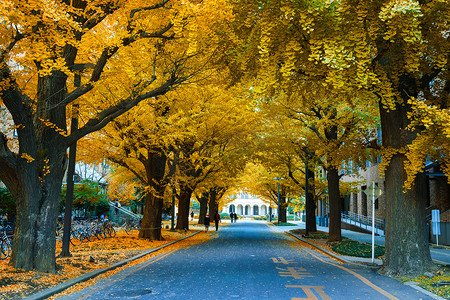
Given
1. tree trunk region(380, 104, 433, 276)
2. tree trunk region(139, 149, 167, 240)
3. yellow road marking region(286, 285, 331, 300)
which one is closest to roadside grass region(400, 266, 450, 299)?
tree trunk region(380, 104, 433, 276)

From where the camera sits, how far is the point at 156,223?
2200 cm

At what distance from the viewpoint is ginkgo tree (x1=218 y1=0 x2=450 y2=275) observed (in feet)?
28.0

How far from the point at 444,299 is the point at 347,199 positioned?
139 ft

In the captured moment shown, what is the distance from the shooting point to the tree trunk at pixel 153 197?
70.4 ft

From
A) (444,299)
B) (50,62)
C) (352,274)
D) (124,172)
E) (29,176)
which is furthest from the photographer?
(124,172)

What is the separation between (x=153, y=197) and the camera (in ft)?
72.3

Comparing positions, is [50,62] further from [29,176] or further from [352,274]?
[352,274]

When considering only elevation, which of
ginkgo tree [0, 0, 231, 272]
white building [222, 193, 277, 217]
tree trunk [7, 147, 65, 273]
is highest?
ginkgo tree [0, 0, 231, 272]

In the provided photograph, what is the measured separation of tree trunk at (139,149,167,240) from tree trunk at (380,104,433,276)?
12759 millimetres

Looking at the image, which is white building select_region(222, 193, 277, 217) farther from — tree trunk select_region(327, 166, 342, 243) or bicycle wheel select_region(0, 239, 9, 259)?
bicycle wheel select_region(0, 239, 9, 259)

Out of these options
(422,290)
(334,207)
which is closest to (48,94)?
(422,290)

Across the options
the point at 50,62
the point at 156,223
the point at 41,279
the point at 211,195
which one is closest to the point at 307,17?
the point at 50,62

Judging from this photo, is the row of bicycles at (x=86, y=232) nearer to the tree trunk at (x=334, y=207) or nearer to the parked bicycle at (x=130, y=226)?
the parked bicycle at (x=130, y=226)

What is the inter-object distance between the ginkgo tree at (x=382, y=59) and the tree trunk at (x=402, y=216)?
0.08ft
